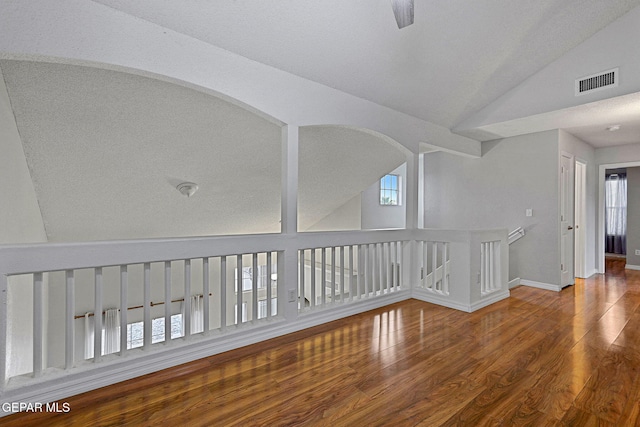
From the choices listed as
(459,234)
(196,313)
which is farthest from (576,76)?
(196,313)

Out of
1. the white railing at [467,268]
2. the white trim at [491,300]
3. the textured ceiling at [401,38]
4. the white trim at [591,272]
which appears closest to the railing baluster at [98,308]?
the textured ceiling at [401,38]

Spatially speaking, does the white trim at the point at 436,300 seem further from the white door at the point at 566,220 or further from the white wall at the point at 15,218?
the white wall at the point at 15,218

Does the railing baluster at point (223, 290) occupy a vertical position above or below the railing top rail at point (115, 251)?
→ below

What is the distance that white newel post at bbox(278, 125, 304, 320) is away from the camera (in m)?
2.79

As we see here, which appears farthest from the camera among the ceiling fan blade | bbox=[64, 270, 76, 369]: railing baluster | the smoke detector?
the smoke detector

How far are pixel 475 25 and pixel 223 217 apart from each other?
3972 millimetres

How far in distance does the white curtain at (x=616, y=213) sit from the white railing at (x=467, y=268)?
19.0ft

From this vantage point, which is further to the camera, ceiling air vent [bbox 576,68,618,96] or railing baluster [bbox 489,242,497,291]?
railing baluster [bbox 489,242,497,291]

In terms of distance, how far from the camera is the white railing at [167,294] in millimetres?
1816

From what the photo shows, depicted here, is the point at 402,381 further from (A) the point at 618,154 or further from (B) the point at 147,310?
(A) the point at 618,154

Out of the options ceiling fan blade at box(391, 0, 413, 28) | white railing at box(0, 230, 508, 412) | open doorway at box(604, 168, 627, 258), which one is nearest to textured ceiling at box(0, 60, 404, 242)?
white railing at box(0, 230, 508, 412)

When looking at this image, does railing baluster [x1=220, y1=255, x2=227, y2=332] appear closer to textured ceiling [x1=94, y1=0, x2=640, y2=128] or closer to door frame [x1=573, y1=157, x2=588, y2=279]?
textured ceiling [x1=94, y1=0, x2=640, y2=128]

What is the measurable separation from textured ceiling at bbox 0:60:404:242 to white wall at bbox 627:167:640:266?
499cm

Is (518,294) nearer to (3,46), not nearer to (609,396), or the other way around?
(609,396)
